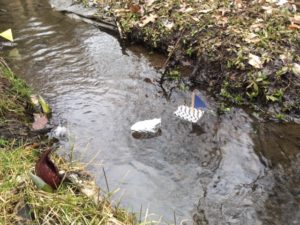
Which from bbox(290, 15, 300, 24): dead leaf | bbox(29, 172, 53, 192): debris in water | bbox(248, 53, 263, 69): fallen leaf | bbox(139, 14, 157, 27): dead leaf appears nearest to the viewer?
bbox(29, 172, 53, 192): debris in water

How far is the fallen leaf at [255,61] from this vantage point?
17.8 feet

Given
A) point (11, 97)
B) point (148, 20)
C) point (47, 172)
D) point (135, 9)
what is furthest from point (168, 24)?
point (47, 172)

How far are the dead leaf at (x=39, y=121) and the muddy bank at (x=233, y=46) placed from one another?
6.06 feet

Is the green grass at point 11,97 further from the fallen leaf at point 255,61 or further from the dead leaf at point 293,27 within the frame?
the dead leaf at point 293,27

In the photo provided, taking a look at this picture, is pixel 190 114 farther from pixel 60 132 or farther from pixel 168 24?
pixel 168 24

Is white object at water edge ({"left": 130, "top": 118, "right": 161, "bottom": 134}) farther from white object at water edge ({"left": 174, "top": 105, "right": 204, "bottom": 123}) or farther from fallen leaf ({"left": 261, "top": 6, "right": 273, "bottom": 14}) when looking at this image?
fallen leaf ({"left": 261, "top": 6, "right": 273, "bottom": 14})

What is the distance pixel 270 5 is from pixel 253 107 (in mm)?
2192

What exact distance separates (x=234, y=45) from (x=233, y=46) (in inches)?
0.8

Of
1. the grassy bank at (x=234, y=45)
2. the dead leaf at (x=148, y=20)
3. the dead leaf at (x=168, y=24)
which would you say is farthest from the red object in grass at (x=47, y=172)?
the dead leaf at (x=148, y=20)

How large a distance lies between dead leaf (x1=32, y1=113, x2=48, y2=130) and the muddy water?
0.20 meters

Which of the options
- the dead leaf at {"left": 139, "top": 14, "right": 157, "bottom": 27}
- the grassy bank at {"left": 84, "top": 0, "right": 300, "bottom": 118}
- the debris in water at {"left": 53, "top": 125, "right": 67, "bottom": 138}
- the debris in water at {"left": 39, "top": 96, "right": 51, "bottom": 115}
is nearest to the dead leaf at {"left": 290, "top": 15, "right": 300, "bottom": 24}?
the grassy bank at {"left": 84, "top": 0, "right": 300, "bottom": 118}

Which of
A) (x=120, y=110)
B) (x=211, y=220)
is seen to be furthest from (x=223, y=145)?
(x=120, y=110)

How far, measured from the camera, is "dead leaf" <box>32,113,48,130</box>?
512cm

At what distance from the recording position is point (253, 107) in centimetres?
536
